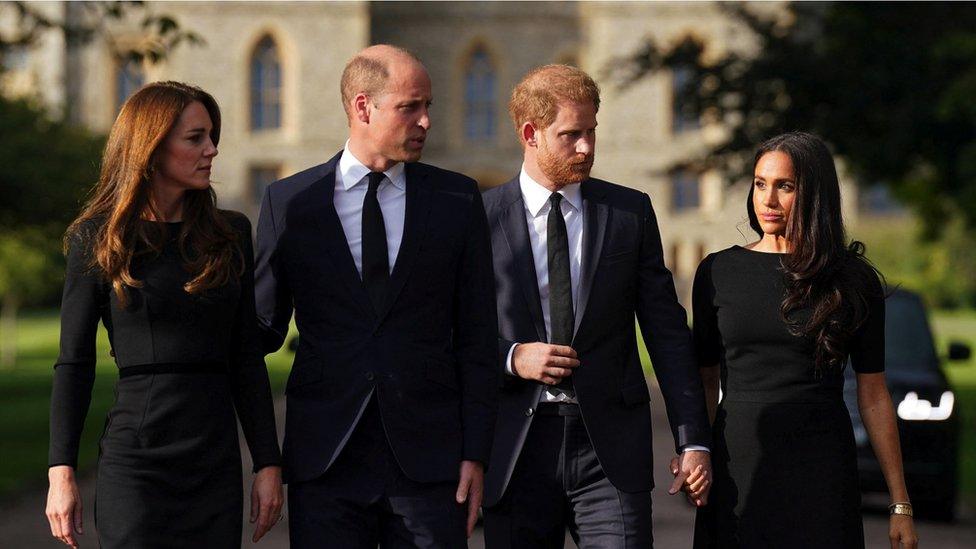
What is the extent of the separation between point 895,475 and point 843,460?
0.18 metres

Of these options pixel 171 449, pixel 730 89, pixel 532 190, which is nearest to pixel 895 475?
pixel 532 190

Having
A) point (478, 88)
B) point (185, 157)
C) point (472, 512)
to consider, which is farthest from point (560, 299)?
point (478, 88)

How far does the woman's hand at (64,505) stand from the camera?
4512mm

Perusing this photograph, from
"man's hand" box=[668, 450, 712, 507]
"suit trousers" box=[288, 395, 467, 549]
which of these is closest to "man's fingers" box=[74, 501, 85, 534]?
"suit trousers" box=[288, 395, 467, 549]

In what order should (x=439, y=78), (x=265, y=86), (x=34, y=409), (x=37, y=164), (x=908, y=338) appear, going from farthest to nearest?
(x=439, y=78) → (x=265, y=86) → (x=34, y=409) → (x=37, y=164) → (x=908, y=338)

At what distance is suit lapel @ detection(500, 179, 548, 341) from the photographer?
17.8 ft

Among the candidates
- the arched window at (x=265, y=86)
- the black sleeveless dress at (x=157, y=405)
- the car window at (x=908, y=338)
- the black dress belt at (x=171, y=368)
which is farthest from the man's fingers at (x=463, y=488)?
the arched window at (x=265, y=86)

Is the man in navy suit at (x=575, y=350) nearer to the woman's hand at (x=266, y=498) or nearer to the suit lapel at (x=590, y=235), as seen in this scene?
the suit lapel at (x=590, y=235)

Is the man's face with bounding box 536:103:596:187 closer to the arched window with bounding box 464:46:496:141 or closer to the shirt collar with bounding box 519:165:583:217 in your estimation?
the shirt collar with bounding box 519:165:583:217

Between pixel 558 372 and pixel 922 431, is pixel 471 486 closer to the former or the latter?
pixel 558 372

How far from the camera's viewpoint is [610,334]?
17.8 feet

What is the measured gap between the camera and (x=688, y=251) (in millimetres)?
59781

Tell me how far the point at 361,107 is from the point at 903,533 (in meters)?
2.05

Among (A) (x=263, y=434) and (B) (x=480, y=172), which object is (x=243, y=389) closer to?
(A) (x=263, y=434)
